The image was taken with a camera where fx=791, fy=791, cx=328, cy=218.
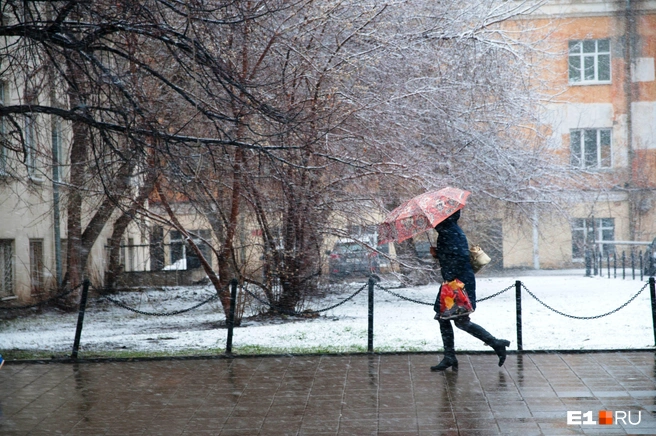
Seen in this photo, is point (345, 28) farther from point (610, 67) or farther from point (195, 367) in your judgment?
point (610, 67)

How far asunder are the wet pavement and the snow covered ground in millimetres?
1394

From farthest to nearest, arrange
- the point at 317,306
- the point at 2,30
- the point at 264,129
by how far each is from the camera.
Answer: the point at 317,306, the point at 264,129, the point at 2,30

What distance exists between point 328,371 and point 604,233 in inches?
926

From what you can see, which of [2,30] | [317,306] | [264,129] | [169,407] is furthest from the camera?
[317,306]

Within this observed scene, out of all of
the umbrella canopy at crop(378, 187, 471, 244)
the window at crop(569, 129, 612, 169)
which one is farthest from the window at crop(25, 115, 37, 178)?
the window at crop(569, 129, 612, 169)

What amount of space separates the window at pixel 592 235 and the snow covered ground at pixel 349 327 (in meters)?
7.30

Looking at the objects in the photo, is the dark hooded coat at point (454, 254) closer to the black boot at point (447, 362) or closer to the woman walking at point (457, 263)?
the woman walking at point (457, 263)

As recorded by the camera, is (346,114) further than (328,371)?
Yes

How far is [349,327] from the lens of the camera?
1384 centimetres

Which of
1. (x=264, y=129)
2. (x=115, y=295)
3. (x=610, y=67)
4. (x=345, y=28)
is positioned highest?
(x=610, y=67)

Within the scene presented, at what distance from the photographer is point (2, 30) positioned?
904cm

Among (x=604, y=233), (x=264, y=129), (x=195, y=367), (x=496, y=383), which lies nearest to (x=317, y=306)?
(x=264, y=129)

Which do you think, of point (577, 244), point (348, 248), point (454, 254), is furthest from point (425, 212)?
point (577, 244)

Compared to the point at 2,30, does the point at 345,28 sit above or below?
above
